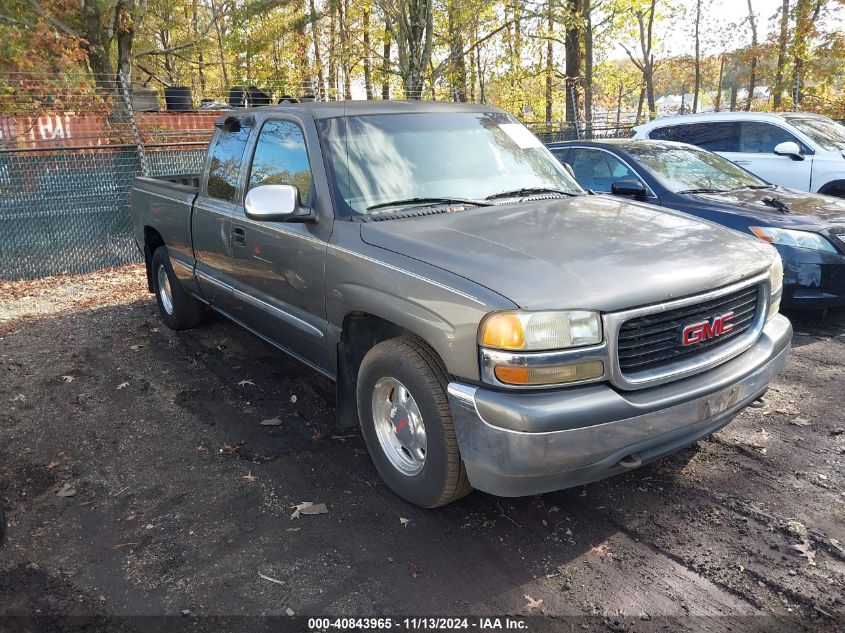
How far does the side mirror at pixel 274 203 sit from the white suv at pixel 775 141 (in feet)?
25.0

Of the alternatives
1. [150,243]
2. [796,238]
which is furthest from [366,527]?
[796,238]

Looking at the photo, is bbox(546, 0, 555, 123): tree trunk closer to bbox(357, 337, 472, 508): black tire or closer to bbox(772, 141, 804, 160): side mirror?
bbox(772, 141, 804, 160): side mirror

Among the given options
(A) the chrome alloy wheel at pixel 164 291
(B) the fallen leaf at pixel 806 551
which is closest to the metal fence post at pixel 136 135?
(A) the chrome alloy wheel at pixel 164 291

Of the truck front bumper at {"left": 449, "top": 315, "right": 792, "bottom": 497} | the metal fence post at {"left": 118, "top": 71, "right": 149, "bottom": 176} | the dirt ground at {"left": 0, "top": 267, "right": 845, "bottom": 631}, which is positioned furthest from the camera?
the metal fence post at {"left": 118, "top": 71, "right": 149, "bottom": 176}

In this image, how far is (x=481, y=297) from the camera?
2.75 meters

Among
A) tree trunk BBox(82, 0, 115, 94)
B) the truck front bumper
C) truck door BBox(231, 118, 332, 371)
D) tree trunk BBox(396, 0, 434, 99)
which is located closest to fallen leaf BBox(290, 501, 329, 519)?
truck door BBox(231, 118, 332, 371)

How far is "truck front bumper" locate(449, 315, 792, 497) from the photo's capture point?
2.63 m

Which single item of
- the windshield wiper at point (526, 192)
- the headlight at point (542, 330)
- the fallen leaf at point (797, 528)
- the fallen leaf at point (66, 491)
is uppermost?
the windshield wiper at point (526, 192)

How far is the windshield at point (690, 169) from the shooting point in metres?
6.73

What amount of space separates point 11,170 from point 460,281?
8380 mm

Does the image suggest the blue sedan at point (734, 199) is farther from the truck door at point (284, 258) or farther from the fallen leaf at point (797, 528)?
the truck door at point (284, 258)

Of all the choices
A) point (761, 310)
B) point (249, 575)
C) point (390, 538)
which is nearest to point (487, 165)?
point (761, 310)

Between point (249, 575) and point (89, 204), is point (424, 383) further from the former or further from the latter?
point (89, 204)

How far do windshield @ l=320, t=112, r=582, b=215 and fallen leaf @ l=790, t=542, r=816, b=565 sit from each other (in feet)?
7.64
